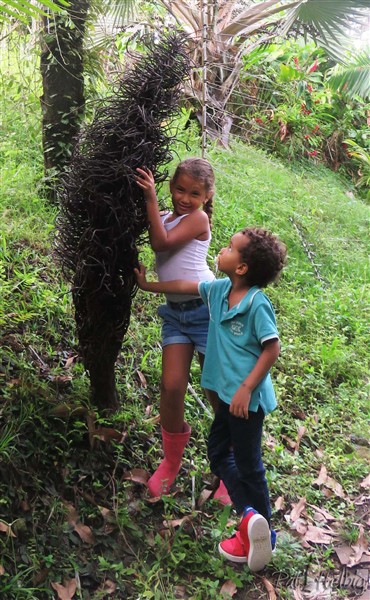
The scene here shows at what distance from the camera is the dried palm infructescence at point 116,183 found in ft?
8.06

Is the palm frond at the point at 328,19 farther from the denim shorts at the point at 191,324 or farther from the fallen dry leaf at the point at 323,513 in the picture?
the fallen dry leaf at the point at 323,513

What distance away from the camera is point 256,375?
245cm

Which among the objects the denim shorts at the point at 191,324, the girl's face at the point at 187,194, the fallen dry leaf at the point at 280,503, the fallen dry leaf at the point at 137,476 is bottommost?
the fallen dry leaf at the point at 280,503

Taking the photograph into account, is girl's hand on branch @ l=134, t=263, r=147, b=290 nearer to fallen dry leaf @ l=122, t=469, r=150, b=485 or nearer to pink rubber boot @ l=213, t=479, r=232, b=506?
fallen dry leaf @ l=122, t=469, r=150, b=485

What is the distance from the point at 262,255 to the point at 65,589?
1.58 meters

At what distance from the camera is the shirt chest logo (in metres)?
2.55

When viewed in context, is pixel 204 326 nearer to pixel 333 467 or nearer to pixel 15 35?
pixel 333 467

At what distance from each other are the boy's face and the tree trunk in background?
2.11 meters

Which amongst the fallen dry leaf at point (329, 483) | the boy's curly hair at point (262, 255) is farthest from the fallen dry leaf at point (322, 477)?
the boy's curly hair at point (262, 255)

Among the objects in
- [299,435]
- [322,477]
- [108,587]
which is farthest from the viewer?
[299,435]

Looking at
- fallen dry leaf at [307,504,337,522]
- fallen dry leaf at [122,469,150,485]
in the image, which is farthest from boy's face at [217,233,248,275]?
fallen dry leaf at [307,504,337,522]

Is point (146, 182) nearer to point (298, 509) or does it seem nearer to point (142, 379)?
point (142, 379)

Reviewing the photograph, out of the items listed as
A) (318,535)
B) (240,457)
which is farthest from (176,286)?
(318,535)

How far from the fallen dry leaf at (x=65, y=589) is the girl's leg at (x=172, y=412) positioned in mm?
664
